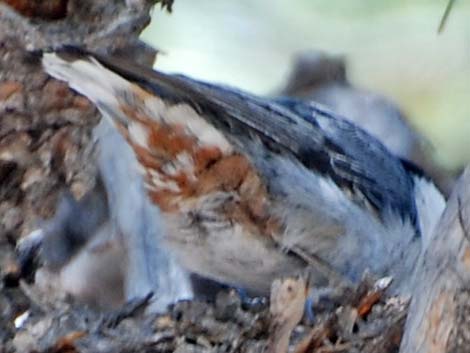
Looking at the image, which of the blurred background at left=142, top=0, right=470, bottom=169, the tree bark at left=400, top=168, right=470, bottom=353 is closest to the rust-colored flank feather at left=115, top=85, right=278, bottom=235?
the blurred background at left=142, top=0, right=470, bottom=169

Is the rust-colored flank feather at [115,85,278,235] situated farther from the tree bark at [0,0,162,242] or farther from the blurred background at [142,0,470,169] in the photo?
the blurred background at [142,0,470,169]

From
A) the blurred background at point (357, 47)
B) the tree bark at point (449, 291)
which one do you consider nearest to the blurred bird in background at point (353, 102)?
the blurred background at point (357, 47)

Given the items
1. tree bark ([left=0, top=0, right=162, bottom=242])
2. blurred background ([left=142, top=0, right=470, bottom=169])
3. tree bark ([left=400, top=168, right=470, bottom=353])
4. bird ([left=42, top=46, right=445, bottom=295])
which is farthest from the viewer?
blurred background ([left=142, top=0, right=470, bottom=169])

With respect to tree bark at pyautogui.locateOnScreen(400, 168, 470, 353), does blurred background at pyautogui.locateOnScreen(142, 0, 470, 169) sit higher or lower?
lower

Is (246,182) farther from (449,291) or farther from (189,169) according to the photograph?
(449,291)

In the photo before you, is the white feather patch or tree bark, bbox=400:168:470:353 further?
the white feather patch

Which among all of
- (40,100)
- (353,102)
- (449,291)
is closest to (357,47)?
(353,102)

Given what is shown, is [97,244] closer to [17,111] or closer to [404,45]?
[17,111]

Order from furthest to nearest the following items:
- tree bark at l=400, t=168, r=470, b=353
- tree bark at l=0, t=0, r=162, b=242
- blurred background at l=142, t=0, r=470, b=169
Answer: blurred background at l=142, t=0, r=470, b=169 → tree bark at l=0, t=0, r=162, b=242 → tree bark at l=400, t=168, r=470, b=353

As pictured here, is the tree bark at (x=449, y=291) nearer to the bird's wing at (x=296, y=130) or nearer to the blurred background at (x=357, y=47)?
the bird's wing at (x=296, y=130)
